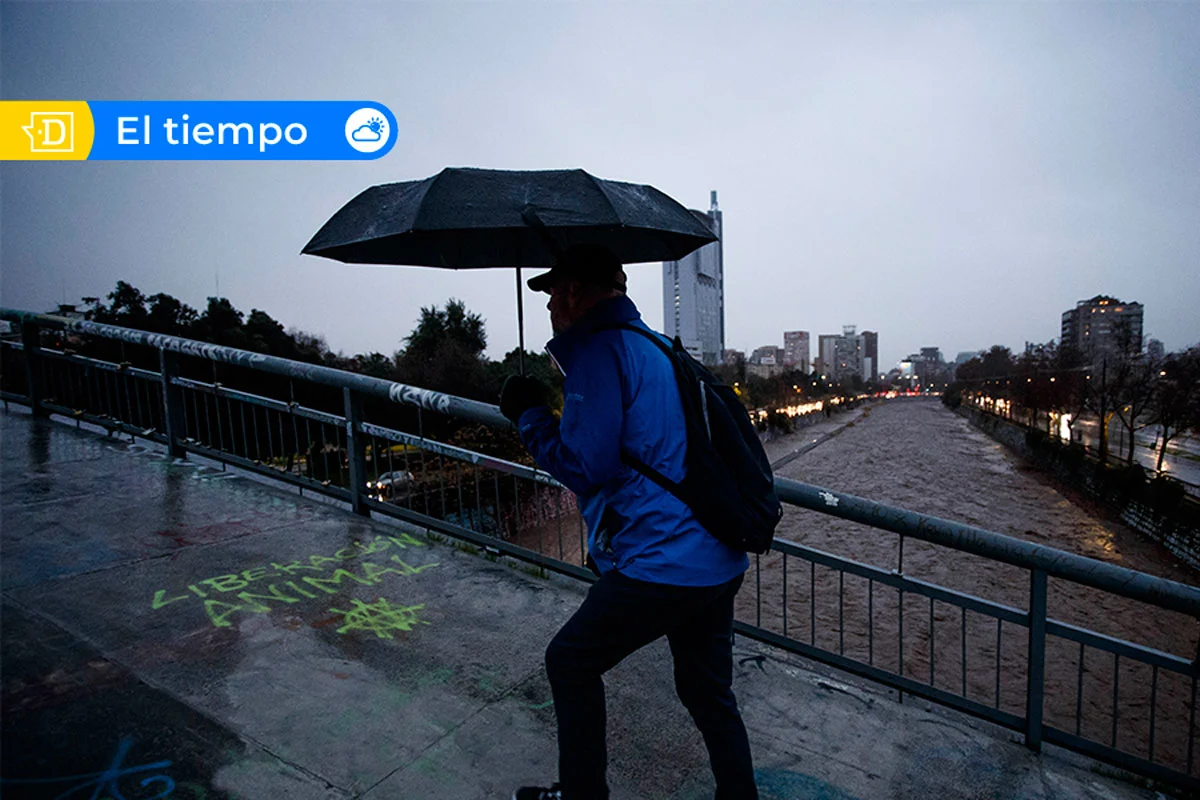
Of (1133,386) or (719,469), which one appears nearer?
(719,469)

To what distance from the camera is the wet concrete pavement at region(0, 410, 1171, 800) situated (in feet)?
7.56

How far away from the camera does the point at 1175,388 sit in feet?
120

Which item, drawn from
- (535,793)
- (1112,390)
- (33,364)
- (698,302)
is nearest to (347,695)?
(535,793)

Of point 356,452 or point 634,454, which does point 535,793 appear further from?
point 356,452

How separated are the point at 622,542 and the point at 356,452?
3701mm

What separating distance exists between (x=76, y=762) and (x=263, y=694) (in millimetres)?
638

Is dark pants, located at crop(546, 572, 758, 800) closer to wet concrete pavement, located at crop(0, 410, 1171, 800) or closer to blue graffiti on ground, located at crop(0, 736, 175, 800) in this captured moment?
wet concrete pavement, located at crop(0, 410, 1171, 800)

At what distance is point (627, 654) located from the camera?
6.22 ft

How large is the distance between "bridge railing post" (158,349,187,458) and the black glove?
214 inches

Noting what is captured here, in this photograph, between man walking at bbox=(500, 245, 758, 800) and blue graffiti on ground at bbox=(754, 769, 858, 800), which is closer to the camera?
man walking at bbox=(500, 245, 758, 800)

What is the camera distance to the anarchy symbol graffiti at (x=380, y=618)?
3.37m

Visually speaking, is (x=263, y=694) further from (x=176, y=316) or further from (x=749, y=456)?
(x=176, y=316)

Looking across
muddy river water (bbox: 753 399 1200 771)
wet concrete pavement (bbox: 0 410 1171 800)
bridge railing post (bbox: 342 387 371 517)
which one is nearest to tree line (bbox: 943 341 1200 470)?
muddy river water (bbox: 753 399 1200 771)

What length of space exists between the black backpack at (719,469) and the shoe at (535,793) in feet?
3.45
